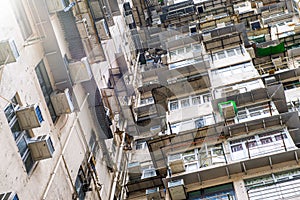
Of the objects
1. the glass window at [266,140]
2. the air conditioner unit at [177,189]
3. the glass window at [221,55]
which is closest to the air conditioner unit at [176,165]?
the air conditioner unit at [177,189]

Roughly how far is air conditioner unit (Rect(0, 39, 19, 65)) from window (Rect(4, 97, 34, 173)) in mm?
1231

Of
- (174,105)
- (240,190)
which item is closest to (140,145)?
(174,105)

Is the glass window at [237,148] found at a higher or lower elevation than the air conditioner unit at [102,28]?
lower

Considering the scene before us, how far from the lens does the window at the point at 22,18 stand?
1324 centimetres

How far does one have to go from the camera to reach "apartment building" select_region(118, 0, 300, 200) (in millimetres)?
13508

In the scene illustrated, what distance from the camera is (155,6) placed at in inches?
1660

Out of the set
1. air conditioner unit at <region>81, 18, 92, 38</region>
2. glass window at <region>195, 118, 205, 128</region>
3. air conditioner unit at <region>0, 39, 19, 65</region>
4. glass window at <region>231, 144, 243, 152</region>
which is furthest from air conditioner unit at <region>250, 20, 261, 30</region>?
air conditioner unit at <region>0, 39, 19, 65</region>

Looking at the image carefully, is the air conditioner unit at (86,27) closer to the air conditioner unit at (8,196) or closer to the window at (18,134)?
the window at (18,134)

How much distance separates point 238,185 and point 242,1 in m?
24.8

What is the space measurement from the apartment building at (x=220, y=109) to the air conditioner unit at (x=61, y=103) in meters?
3.77

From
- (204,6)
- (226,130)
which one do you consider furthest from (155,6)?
(226,130)

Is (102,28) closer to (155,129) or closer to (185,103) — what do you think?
(155,129)

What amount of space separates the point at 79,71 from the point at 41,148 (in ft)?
15.1

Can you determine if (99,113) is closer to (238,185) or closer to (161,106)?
(161,106)
